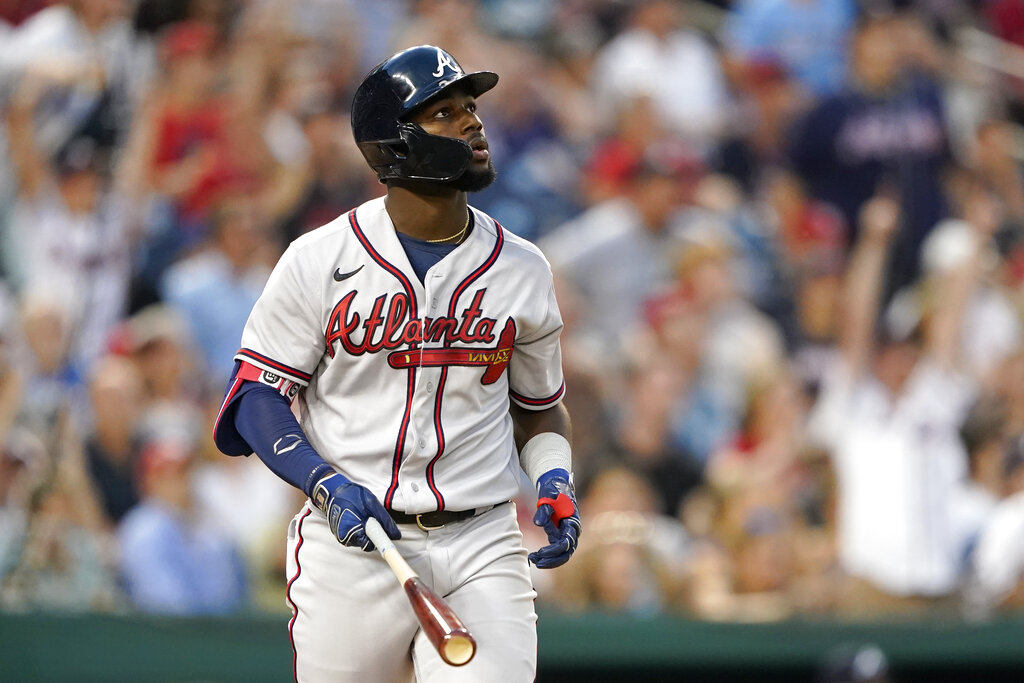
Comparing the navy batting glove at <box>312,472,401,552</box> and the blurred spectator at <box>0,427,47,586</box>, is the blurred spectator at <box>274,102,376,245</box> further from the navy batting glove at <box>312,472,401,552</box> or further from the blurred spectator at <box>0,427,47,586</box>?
the navy batting glove at <box>312,472,401,552</box>

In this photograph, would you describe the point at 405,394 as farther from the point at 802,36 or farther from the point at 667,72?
the point at 802,36

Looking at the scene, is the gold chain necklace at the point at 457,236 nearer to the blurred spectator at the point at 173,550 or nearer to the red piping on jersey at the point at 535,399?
the red piping on jersey at the point at 535,399

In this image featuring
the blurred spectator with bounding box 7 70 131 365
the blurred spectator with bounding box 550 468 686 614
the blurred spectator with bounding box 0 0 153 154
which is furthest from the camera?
the blurred spectator with bounding box 0 0 153 154

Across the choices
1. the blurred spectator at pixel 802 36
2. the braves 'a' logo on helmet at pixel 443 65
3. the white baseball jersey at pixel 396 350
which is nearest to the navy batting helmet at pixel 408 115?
the braves 'a' logo on helmet at pixel 443 65

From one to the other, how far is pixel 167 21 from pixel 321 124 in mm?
923

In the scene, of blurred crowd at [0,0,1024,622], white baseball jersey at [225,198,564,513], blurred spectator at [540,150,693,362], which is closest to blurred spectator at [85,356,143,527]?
blurred crowd at [0,0,1024,622]

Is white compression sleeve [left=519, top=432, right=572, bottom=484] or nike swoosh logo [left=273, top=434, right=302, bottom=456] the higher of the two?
nike swoosh logo [left=273, top=434, right=302, bottom=456]

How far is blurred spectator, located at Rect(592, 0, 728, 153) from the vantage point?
7516 millimetres

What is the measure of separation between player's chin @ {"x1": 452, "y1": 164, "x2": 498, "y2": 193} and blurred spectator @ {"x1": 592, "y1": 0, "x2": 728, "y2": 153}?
4.69 m

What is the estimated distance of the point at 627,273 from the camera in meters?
6.91

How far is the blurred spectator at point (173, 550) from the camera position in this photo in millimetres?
5727

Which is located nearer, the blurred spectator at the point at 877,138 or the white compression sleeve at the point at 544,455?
the white compression sleeve at the point at 544,455

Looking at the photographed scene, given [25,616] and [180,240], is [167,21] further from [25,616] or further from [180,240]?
[25,616]

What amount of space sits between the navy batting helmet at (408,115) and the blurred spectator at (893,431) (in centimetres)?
410
